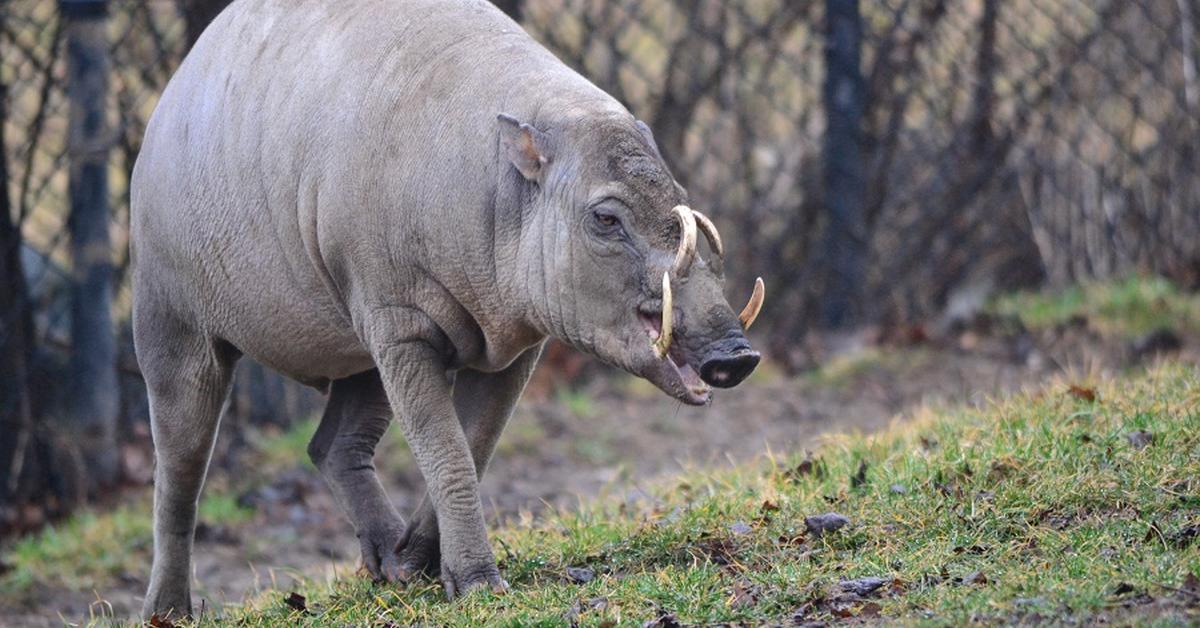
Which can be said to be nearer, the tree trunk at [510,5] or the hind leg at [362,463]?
the hind leg at [362,463]

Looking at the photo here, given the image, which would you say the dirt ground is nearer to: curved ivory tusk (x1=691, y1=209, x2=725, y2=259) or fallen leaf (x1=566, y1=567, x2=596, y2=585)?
fallen leaf (x1=566, y1=567, x2=596, y2=585)

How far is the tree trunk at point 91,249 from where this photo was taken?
26.2 ft

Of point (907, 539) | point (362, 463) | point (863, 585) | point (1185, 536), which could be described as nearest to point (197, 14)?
point (362, 463)

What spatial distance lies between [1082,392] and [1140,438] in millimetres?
774

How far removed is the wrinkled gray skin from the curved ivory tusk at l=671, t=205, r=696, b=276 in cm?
4

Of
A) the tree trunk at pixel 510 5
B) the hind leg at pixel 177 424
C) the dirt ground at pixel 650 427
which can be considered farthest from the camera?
the tree trunk at pixel 510 5

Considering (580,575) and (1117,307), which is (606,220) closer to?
(580,575)

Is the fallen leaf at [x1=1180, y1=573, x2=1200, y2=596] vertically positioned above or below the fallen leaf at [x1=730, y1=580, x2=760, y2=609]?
above

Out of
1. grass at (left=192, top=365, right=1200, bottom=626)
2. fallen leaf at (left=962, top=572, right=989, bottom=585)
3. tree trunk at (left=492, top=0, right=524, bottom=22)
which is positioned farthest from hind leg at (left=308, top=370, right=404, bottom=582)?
tree trunk at (left=492, top=0, right=524, bottom=22)

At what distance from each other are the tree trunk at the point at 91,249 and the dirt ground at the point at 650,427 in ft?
2.22

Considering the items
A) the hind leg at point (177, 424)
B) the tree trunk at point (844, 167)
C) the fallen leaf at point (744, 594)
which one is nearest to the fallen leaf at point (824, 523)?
the fallen leaf at point (744, 594)

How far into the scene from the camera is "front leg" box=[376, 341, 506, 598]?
4.74 meters

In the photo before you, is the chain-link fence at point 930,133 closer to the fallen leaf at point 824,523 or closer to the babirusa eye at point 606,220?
the fallen leaf at point 824,523

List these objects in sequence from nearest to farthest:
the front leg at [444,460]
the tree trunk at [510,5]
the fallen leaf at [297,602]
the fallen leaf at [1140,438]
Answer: the front leg at [444,460] → the fallen leaf at [297,602] → the fallen leaf at [1140,438] → the tree trunk at [510,5]
